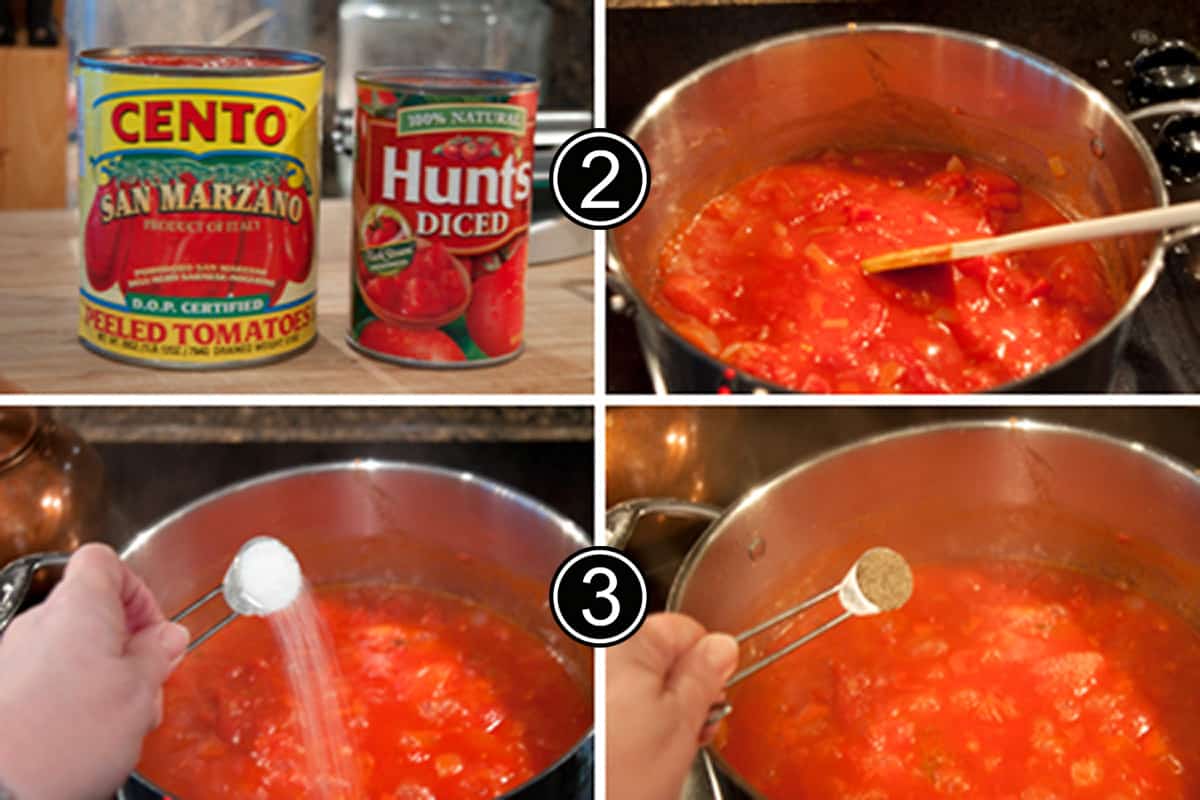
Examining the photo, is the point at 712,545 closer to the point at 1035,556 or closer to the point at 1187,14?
the point at 1035,556

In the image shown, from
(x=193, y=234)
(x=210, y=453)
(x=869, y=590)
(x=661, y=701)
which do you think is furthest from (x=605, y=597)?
(x=210, y=453)

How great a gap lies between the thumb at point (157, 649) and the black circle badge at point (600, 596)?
1.08 feet

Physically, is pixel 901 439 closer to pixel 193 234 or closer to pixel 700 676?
pixel 700 676

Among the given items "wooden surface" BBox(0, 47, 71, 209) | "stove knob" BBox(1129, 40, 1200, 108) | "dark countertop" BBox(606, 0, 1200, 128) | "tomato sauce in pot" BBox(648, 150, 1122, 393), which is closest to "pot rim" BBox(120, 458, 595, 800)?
"tomato sauce in pot" BBox(648, 150, 1122, 393)

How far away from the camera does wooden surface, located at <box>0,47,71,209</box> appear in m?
1.55

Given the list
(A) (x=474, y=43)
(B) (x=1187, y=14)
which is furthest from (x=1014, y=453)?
(A) (x=474, y=43)

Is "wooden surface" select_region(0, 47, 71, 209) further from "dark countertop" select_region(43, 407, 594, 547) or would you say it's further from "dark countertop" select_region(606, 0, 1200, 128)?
"dark countertop" select_region(606, 0, 1200, 128)

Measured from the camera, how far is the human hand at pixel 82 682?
824mm

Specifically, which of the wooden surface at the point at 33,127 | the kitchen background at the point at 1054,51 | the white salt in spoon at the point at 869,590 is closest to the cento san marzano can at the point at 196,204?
the kitchen background at the point at 1054,51

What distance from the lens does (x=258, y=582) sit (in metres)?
1.02

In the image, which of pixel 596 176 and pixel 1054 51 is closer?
pixel 596 176

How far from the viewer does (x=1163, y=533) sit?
1153 mm

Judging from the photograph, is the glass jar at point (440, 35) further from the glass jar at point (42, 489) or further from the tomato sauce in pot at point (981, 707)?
the tomato sauce in pot at point (981, 707)

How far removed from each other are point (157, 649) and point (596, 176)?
1.80ft
